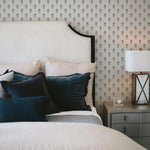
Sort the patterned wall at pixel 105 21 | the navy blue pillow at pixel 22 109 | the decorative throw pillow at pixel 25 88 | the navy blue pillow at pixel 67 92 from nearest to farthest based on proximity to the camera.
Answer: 1. the navy blue pillow at pixel 22 109
2. the decorative throw pillow at pixel 25 88
3. the navy blue pillow at pixel 67 92
4. the patterned wall at pixel 105 21

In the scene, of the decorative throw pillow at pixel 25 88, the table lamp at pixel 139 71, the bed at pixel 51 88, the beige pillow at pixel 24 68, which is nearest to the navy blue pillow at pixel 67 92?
the bed at pixel 51 88

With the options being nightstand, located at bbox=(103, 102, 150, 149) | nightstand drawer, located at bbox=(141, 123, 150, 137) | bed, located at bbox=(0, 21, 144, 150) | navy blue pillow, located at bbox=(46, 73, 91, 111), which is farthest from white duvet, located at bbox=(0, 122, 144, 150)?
nightstand drawer, located at bbox=(141, 123, 150, 137)

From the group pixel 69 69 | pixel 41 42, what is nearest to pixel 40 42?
pixel 41 42

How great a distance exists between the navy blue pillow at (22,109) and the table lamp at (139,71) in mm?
1194

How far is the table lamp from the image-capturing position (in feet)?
8.38

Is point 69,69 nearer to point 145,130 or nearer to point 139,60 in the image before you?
point 139,60

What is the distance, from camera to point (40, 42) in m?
2.77

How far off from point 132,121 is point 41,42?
1.45m

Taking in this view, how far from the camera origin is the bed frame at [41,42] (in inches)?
108

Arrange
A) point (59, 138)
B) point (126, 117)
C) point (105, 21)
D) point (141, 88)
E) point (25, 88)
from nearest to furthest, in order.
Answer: point (59, 138) → point (25, 88) → point (126, 117) → point (141, 88) → point (105, 21)

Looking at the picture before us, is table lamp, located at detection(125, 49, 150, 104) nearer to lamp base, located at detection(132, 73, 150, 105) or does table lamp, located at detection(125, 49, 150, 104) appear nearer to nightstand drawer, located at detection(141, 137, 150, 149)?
lamp base, located at detection(132, 73, 150, 105)

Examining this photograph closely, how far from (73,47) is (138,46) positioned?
2.85 ft

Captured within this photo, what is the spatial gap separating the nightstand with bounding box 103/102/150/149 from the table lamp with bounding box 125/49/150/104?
200 millimetres

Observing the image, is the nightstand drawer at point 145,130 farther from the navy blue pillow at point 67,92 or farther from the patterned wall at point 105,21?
the navy blue pillow at point 67,92
